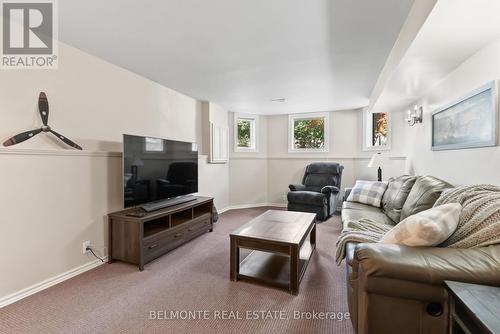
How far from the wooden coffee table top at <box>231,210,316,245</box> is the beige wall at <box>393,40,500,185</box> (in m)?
1.45

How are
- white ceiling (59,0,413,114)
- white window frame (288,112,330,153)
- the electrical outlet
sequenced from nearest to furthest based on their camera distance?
white ceiling (59,0,413,114)
the electrical outlet
white window frame (288,112,330,153)

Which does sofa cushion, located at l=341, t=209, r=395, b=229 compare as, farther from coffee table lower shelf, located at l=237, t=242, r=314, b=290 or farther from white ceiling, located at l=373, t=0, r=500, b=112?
white ceiling, located at l=373, t=0, r=500, b=112

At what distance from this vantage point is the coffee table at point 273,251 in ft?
6.57

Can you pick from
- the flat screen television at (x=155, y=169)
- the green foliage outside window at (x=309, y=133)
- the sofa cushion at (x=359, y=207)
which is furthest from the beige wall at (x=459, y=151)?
the flat screen television at (x=155, y=169)

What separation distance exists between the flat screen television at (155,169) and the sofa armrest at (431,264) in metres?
2.26

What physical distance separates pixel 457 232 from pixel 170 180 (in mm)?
2831

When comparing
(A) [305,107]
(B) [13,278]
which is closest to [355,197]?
(A) [305,107]

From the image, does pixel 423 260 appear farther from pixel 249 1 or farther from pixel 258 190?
pixel 258 190

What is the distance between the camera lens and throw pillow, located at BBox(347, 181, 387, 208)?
3.36 meters

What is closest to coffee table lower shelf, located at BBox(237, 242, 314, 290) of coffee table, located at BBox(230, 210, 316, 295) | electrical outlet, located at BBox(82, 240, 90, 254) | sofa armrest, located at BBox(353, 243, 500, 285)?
coffee table, located at BBox(230, 210, 316, 295)

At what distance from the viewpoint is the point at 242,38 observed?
85.4 inches

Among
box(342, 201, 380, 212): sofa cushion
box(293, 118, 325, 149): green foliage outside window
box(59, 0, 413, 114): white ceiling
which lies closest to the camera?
box(59, 0, 413, 114): white ceiling

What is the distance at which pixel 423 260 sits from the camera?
3.61ft

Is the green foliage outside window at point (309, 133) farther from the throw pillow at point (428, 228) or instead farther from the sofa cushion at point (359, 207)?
the throw pillow at point (428, 228)
